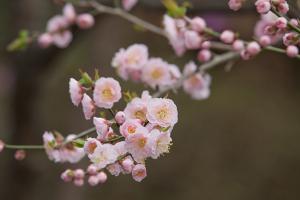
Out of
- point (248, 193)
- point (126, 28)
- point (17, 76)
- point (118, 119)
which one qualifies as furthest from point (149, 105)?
point (126, 28)

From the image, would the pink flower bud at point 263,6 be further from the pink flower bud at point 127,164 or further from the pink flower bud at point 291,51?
the pink flower bud at point 127,164

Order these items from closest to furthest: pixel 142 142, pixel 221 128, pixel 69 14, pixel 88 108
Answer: pixel 142 142
pixel 88 108
pixel 69 14
pixel 221 128

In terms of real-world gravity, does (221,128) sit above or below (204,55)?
below

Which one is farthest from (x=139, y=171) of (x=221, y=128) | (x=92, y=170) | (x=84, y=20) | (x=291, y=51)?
(x=221, y=128)

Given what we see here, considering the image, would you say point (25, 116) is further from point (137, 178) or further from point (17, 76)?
point (137, 178)

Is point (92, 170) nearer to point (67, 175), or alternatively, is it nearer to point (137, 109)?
point (67, 175)

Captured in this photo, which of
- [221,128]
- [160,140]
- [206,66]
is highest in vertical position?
[160,140]
